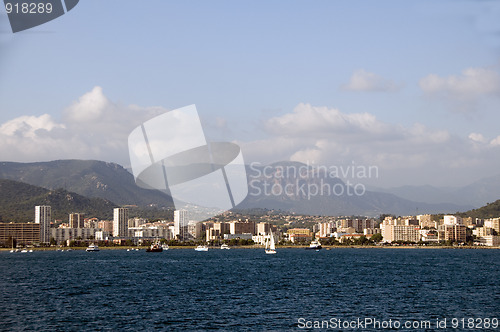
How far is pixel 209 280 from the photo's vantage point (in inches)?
1925

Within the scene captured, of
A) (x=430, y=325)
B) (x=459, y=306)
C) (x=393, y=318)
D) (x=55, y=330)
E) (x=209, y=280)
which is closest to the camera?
(x=55, y=330)

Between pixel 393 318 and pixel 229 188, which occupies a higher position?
pixel 229 188

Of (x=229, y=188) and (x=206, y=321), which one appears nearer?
(x=206, y=321)

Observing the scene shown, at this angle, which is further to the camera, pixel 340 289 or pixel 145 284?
pixel 145 284

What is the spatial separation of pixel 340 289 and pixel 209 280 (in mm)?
12765

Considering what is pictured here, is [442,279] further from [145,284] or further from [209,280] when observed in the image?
[145,284]

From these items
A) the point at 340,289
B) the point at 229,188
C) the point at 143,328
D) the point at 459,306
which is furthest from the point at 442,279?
the point at 143,328

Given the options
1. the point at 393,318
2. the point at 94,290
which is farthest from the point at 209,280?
the point at 393,318

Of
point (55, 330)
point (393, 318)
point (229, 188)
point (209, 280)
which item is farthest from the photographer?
point (209, 280)

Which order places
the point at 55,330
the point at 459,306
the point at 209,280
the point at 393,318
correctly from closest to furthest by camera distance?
the point at 55,330
the point at 393,318
the point at 459,306
the point at 209,280

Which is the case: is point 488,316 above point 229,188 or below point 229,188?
below

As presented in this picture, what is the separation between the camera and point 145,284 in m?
45.0

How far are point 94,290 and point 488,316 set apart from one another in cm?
2499

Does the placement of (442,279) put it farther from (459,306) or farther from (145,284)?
(145,284)
